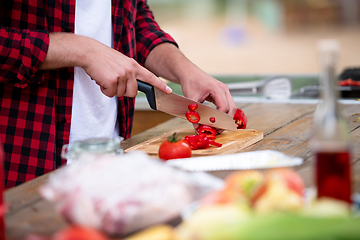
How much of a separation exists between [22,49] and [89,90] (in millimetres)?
368

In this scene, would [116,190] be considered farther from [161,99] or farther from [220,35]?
[220,35]

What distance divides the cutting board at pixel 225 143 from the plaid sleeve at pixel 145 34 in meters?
0.47

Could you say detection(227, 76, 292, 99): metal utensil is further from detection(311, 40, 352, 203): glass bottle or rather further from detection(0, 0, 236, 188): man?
detection(311, 40, 352, 203): glass bottle

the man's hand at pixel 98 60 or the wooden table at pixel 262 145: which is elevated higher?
the man's hand at pixel 98 60

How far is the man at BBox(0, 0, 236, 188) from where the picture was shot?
56.1 inches

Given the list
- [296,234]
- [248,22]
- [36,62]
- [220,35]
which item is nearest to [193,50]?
[220,35]

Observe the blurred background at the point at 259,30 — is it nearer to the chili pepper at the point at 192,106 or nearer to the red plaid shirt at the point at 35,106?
the chili pepper at the point at 192,106

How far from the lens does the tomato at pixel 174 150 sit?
4.15 feet

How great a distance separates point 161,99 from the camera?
5.29 ft

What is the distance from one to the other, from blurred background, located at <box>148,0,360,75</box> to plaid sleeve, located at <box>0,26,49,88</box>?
367 cm

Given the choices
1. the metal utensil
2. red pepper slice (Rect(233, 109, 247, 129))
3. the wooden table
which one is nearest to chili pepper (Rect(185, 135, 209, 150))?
the wooden table

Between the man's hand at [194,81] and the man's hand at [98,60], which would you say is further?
the man's hand at [194,81]

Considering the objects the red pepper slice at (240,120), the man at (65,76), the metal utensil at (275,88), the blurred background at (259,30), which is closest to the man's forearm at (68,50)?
the man at (65,76)

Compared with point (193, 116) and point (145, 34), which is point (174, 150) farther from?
point (145, 34)
